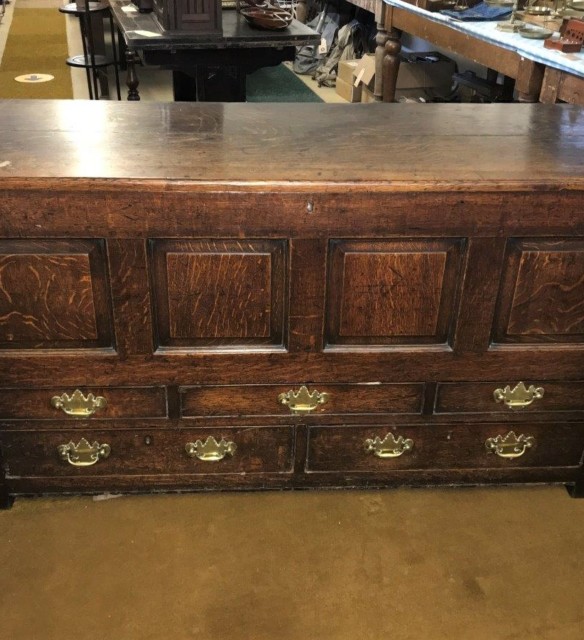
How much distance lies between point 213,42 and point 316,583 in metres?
2.62

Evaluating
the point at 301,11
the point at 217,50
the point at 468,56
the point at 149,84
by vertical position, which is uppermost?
the point at 468,56

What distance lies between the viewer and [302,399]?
5.02 feet

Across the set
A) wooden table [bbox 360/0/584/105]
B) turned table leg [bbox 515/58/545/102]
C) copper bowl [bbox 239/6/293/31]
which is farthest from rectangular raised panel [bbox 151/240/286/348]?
copper bowl [bbox 239/6/293/31]

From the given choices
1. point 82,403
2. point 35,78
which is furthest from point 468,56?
point 35,78

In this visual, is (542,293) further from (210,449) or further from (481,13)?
(481,13)

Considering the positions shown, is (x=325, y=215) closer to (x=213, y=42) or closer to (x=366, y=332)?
(x=366, y=332)

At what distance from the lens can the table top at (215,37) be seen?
326 cm

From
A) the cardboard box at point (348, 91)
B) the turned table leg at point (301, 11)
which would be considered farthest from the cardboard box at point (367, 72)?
the turned table leg at point (301, 11)

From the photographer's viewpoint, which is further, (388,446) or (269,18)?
(269,18)

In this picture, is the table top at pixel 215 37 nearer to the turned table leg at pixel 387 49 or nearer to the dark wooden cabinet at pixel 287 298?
the turned table leg at pixel 387 49

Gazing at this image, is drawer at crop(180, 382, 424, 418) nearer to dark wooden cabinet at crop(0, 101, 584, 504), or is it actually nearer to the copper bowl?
dark wooden cabinet at crop(0, 101, 584, 504)

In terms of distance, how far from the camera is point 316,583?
1464 millimetres

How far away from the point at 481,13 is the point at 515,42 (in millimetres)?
510

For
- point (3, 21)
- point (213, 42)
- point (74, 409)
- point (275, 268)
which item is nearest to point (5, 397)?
point (74, 409)
